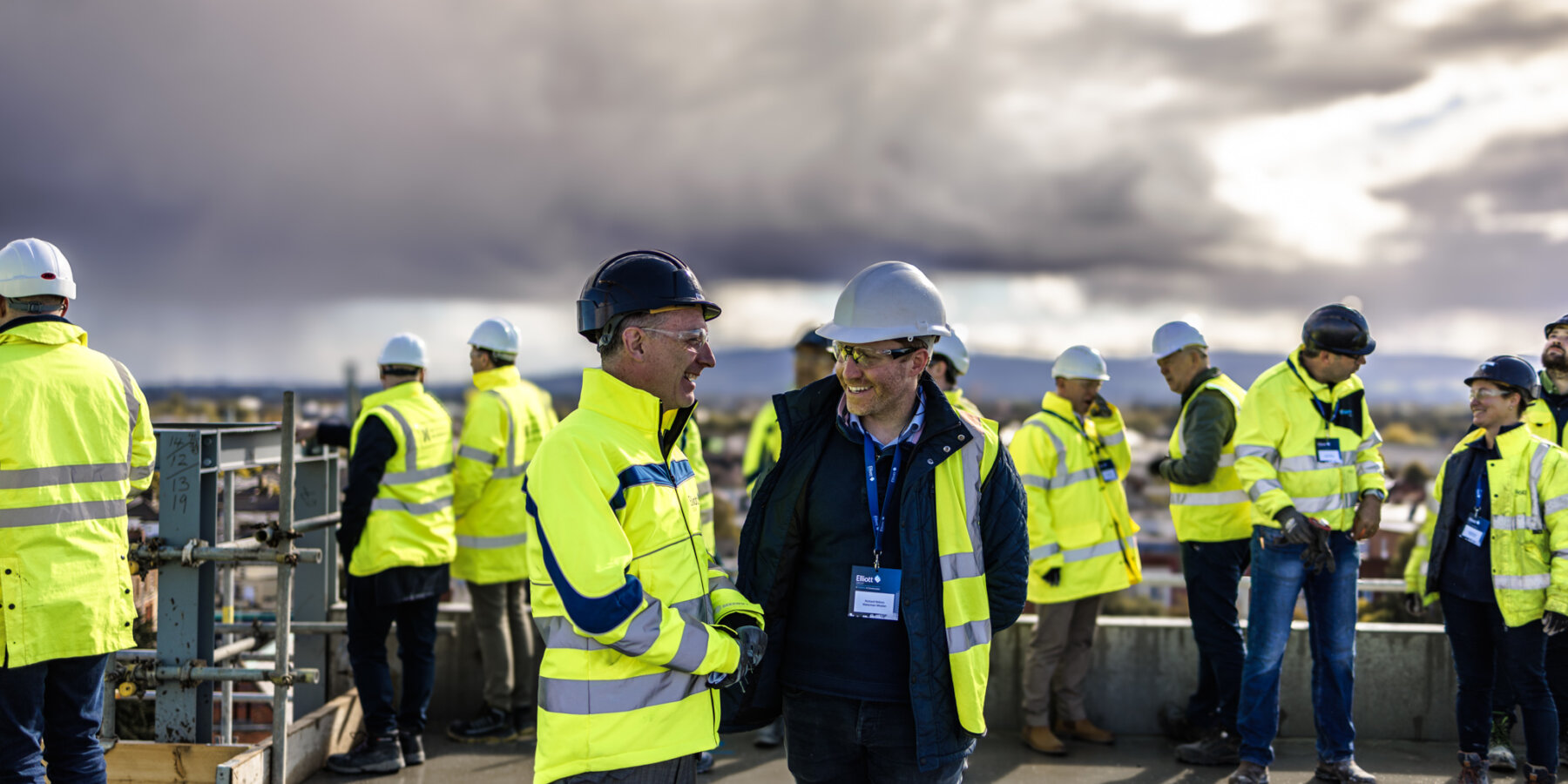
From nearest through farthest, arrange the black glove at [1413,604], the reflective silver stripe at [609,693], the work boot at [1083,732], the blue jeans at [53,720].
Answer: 1. the reflective silver stripe at [609,693]
2. the blue jeans at [53,720]
3. the black glove at [1413,604]
4. the work boot at [1083,732]

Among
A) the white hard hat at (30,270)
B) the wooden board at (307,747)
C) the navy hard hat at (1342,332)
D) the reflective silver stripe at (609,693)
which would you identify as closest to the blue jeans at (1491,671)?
the navy hard hat at (1342,332)

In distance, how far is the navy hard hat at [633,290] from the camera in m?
2.53

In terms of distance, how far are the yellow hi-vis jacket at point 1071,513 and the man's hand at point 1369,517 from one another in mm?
1211

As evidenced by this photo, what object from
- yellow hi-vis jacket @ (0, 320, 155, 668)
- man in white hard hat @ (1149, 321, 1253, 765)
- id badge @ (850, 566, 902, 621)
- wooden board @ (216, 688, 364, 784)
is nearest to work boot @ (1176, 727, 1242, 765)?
man in white hard hat @ (1149, 321, 1253, 765)

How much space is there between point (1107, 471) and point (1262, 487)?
1.11m

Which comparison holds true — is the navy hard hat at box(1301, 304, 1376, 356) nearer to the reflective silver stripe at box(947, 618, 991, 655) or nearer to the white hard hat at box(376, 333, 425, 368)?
the reflective silver stripe at box(947, 618, 991, 655)

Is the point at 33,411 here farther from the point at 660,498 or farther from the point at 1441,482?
the point at 1441,482

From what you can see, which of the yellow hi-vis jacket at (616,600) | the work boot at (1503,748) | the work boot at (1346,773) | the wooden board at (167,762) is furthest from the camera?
the work boot at (1503,748)

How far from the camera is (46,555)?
3.59m

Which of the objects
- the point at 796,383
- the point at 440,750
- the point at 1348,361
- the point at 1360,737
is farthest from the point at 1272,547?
the point at 440,750

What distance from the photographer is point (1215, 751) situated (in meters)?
5.48

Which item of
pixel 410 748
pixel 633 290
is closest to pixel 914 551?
pixel 633 290

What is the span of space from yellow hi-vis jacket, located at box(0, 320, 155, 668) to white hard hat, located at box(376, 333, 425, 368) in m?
1.69

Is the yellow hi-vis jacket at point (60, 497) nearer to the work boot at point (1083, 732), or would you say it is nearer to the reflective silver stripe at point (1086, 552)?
the reflective silver stripe at point (1086, 552)
